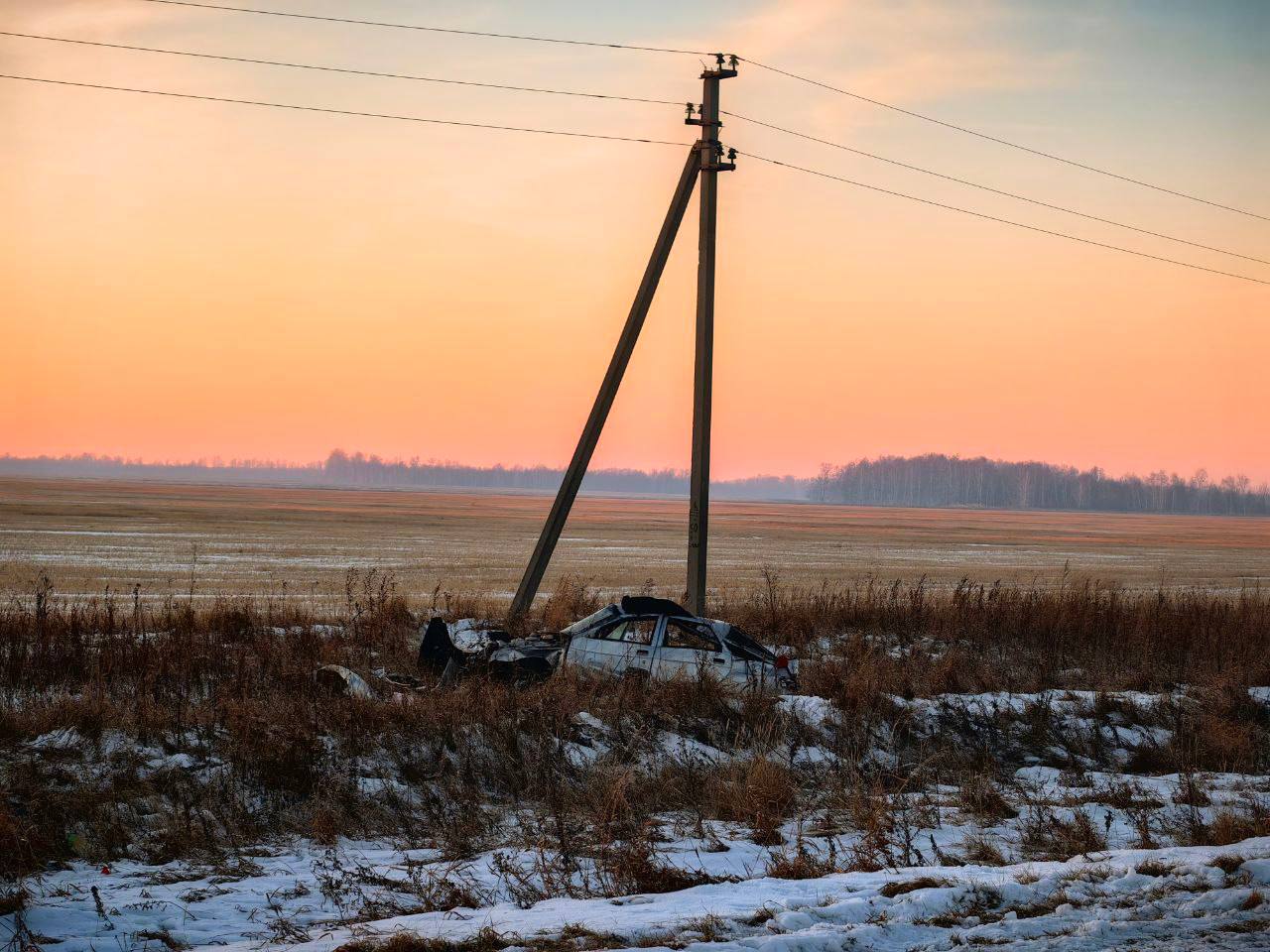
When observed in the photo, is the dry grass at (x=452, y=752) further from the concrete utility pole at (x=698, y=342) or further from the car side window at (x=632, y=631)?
the concrete utility pole at (x=698, y=342)

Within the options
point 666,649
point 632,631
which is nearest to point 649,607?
point 632,631

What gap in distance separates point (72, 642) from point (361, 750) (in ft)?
18.1

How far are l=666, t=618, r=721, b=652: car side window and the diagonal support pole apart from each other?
162 inches

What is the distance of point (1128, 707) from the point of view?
1388cm

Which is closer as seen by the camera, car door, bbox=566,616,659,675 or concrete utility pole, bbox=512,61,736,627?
car door, bbox=566,616,659,675

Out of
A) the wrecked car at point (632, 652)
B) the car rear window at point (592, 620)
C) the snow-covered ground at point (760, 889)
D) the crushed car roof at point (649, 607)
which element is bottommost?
the snow-covered ground at point (760, 889)

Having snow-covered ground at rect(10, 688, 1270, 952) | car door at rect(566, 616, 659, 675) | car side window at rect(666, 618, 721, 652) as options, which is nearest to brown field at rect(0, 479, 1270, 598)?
car door at rect(566, 616, 659, 675)

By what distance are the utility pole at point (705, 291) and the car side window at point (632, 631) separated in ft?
12.9

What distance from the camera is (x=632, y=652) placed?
45.8 ft

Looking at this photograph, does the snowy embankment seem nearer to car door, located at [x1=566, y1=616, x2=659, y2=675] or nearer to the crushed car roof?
car door, located at [x1=566, y1=616, x2=659, y2=675]

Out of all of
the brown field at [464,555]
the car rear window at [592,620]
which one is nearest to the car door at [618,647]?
the car rear window at [592,620]

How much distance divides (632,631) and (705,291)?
6.69 metres

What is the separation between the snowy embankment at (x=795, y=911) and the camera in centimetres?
614

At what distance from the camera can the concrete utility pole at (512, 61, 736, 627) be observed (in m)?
18.1
